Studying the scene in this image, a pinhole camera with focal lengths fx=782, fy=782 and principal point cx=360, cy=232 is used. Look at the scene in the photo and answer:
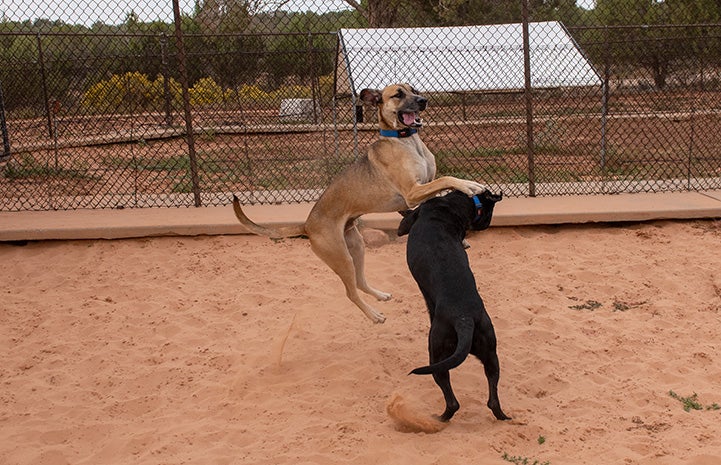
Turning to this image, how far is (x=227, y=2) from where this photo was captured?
1520cm

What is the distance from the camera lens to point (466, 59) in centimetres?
1184

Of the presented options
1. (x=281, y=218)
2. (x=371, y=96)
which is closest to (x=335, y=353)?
(x=371, y=96)

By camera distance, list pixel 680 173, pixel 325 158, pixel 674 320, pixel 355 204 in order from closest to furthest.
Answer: pixel 355 204, pixel 674 320, pixel 680 173, pixel 325 158

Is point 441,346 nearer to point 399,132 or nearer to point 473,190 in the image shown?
point 473,190

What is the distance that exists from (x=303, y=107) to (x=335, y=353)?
369 inches

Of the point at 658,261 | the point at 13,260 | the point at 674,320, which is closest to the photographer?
the point at 674,320

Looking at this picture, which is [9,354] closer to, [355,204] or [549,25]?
[355,204]

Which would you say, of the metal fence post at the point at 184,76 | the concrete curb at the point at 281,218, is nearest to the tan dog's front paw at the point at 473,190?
the concrete curb at the point at 281,218

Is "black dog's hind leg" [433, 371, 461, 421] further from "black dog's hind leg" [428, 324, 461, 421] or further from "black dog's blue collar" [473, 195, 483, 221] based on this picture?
"black dog's blue collar" [473, 195, 483, 221]

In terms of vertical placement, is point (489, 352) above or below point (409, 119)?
below

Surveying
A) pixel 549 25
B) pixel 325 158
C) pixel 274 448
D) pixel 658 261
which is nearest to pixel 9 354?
pixel 274 448

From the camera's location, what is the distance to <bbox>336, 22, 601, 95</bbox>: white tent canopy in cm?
1080

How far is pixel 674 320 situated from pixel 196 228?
438 cm

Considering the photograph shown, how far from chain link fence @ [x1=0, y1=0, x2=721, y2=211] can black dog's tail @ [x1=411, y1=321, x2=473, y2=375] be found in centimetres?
422
